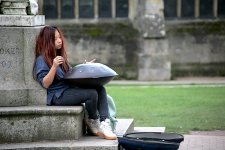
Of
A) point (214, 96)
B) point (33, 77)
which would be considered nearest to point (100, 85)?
point (33, 77)

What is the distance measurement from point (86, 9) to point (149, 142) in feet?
69.7

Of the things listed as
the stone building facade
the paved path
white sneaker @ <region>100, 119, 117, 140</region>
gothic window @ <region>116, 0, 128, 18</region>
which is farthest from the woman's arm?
gothic window @ <region>116, 0, 128, 18</region>

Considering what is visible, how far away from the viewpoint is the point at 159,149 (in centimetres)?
991

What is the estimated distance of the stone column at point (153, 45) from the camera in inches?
1150

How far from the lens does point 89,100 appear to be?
34.5 feet

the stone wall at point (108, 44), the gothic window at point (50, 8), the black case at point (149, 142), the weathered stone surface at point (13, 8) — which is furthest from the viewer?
the gothic window at point (50, 8)

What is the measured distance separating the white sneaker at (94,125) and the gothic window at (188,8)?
20.3 metres

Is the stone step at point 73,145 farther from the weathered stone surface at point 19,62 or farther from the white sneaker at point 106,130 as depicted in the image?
the weathered stone surface at point 19,62

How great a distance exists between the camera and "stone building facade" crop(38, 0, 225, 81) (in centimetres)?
3020

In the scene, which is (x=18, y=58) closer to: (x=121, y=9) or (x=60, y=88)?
(x=60, y=88)

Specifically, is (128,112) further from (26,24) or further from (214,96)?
(26,24)

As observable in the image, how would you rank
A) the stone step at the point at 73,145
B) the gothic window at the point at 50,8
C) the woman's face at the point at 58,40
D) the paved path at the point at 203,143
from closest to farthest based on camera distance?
1. the stone step at the point at 73,145
2. the woman's face at the point at 58,40
3. the paved path at the point at 203,143
4. the gothic window at the point at 50,8

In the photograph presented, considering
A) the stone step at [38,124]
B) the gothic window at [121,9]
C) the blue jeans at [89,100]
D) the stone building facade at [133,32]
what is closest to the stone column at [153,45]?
the stone building facade at [133,32]

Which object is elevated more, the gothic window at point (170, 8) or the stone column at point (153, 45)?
the gothic window at point (170, 8)
